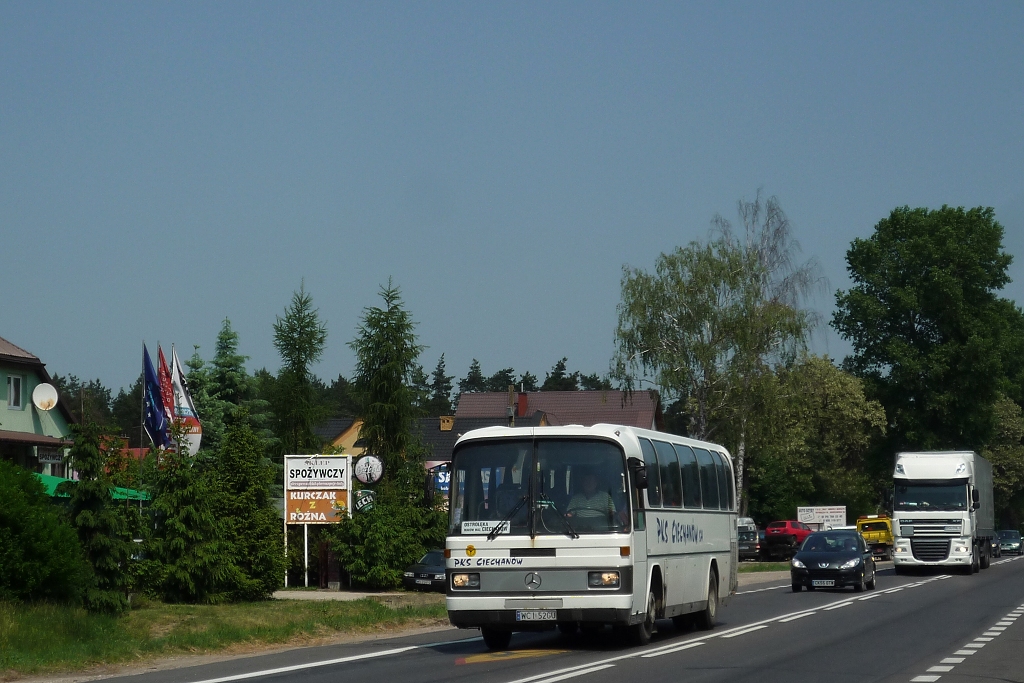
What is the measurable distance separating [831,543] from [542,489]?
18.9 metres

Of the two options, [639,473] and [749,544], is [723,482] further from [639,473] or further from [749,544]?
[749,544]

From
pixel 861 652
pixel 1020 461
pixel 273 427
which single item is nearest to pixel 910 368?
pixel 1020 461

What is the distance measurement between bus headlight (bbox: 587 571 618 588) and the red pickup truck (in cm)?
4861

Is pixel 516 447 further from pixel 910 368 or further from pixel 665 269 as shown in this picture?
pixel 910 368

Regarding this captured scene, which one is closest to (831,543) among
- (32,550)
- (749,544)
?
(32,550)

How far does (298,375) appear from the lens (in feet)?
217

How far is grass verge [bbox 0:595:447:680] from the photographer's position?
16312 mm

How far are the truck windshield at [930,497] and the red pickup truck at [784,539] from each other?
784 inches

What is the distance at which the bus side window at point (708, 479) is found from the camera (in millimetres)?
21531

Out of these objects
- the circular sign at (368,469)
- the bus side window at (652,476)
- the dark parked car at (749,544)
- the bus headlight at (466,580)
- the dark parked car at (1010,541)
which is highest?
the circular sign at (368,469)

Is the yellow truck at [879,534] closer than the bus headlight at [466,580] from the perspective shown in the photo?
No

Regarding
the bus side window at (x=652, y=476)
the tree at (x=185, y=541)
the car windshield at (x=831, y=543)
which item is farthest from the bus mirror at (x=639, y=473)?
the car windshield at (x=831, y=543)

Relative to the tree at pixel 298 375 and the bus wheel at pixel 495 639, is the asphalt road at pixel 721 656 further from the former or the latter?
the tree at pixel 298 375

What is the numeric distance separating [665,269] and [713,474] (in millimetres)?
36789
